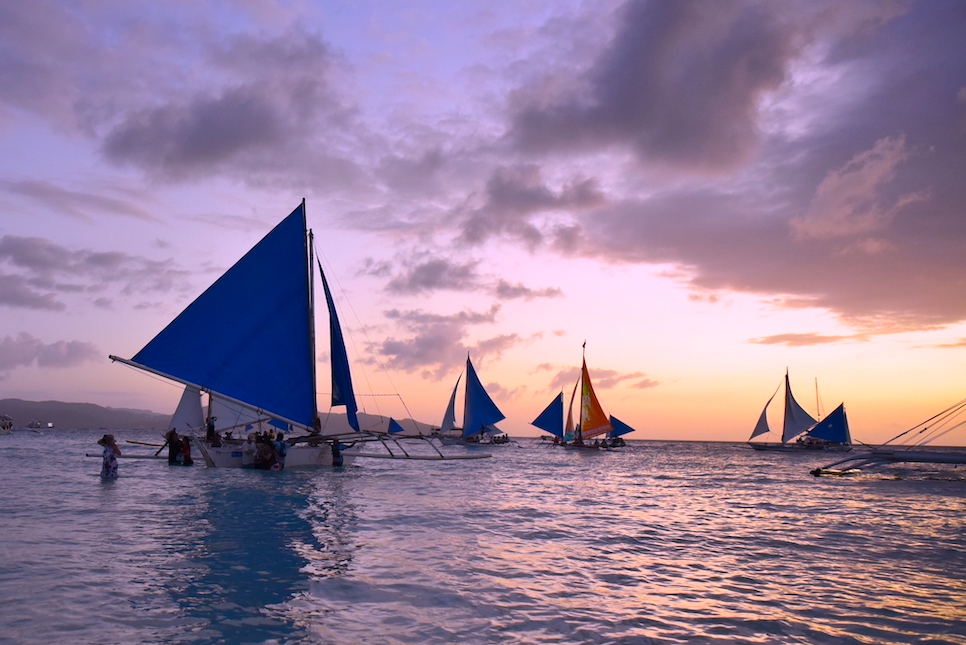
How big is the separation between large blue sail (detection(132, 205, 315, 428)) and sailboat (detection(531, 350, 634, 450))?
47.7m

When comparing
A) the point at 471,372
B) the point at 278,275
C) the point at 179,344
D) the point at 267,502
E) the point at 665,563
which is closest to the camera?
the point at 665,563

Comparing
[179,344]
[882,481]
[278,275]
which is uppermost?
[278,275]

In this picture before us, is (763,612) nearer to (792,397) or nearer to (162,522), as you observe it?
(162,522)

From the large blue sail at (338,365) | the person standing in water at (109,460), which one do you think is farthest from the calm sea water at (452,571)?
the large blue sail at (338,365)

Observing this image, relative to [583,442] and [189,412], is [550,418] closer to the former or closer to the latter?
[583,442]

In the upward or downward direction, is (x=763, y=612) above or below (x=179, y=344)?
below

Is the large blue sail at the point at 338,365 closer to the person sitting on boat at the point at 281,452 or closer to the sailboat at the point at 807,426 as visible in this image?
the person sitting on boat at the point at 281,452

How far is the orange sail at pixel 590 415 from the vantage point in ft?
244

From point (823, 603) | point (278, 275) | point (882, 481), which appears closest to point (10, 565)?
point (823, 603)

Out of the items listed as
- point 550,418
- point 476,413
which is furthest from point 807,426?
point 476,413

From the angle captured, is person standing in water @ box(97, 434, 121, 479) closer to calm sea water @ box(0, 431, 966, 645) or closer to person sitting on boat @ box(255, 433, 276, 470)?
calm sea water @ box(0, 431, 966, 645)

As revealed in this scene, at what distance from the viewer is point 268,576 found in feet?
32.0

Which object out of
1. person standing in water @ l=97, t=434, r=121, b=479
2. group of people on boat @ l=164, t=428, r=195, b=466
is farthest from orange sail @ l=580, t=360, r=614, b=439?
person standing in water @ l=97, t=434, r=121, b=479

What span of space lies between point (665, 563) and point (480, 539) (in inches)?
155
